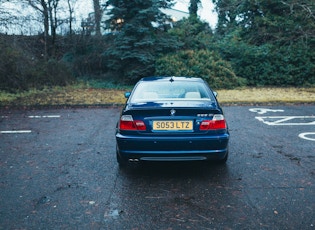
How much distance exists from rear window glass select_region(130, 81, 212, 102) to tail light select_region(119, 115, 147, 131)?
48cm

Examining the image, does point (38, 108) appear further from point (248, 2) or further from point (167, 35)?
point (248, 2)

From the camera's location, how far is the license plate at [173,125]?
4.01 meters

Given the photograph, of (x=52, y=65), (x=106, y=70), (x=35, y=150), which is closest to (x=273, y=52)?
(x=106, y=70)

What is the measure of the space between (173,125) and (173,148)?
0.31 metres

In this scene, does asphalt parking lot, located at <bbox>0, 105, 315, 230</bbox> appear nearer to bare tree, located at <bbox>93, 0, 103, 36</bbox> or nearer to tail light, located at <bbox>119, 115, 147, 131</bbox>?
tail light, located at <bbox>119, 115, 147, 131</bbox>

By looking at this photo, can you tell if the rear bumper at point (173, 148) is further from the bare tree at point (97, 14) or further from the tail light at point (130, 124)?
the bare tree at point (97, 14)

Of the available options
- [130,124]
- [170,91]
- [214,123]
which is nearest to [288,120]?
[170,91]

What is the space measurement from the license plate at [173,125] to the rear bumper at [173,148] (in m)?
0.14

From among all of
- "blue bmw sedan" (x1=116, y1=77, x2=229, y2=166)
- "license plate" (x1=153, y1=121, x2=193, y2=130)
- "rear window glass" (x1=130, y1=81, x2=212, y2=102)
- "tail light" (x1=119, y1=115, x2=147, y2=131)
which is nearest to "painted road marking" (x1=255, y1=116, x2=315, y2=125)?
"rear window glass" (x1=130, y1=81, x2=212, y2=102)

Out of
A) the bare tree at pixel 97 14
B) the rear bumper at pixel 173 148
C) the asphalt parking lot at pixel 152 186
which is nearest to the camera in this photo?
the asphalt parking lot at pixel 152 186

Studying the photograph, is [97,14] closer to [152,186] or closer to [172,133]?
[172,133]

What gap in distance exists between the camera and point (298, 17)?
57.7 feet

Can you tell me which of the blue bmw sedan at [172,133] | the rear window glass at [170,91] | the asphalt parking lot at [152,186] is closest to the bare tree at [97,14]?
the asphalt parking lot at [152,186]

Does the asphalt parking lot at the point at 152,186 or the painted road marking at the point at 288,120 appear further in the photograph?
the painted road marking at the point at 288,120
